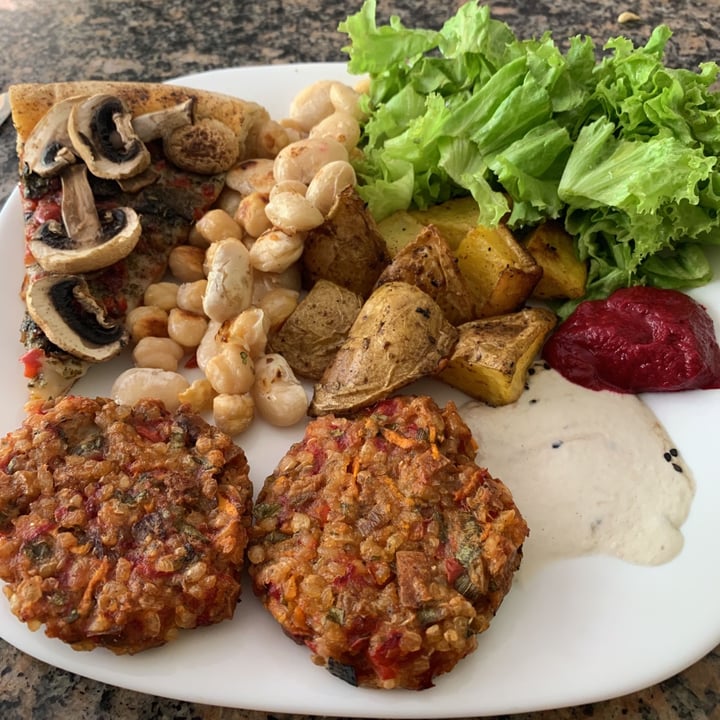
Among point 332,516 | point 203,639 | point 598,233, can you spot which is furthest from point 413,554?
point 598,233

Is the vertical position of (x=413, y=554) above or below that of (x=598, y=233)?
below

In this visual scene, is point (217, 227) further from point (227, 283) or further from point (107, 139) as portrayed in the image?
point (107, 139)

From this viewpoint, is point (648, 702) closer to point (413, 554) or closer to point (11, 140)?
point (413, 554)

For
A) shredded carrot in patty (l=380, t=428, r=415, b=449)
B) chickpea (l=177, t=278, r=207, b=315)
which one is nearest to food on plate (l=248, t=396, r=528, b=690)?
shredded carrot in patty (l=380, t=428, r=415, b=449)

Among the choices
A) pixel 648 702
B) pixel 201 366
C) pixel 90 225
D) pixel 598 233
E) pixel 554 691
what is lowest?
pixel 648 702

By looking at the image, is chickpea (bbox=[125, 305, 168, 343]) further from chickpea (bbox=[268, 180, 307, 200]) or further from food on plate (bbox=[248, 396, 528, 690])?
food on plate (bbox=[248, 396, 528, 690])

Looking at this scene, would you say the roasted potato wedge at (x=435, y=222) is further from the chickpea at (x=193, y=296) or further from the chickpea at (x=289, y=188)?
the chickpea at (x=193, y=296)
